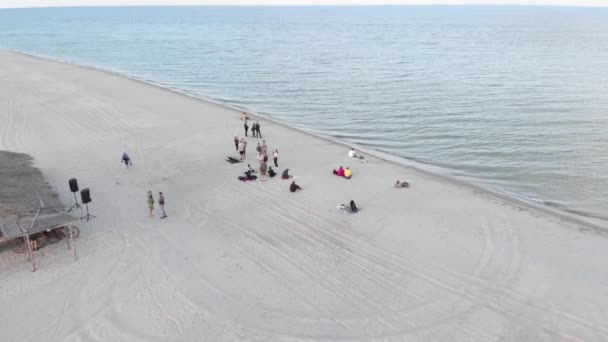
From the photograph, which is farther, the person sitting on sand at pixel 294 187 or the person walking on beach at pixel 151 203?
the person sitting on sand at pixel 294 187

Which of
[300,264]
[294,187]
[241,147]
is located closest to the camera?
[300,264]

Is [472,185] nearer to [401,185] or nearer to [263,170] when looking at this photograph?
[401,185]

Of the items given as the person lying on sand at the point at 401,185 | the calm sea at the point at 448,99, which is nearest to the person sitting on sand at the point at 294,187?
the person lying on sand at the point at 401,185

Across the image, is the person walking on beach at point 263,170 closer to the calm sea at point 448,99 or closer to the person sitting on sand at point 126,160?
the person sitting on sand at point 126,160

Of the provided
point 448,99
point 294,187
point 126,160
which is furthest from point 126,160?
point 448,99

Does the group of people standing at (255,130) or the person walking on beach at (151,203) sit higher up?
the group of people standing at (255,130)

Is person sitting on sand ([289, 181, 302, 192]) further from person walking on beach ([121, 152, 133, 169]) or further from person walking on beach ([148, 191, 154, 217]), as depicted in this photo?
person walking on beach ([121, 152, 133, 169])

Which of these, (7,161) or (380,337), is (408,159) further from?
(7,161)

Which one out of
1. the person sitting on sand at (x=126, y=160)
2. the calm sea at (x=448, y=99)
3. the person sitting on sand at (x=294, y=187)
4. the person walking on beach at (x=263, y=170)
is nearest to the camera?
the person sitting on sand at (x=294, y=187)

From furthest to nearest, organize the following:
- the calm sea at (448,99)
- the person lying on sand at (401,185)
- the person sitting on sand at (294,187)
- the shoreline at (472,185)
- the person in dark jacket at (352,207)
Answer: the calm sea at (448,99) → the person lying on sand at (401,185) → the person sitting on sand at (294,187) → the shoreline at (472,185) → the person in dark jacket at (352,207)

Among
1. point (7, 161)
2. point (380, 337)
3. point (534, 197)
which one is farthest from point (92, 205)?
point (534, 197)
